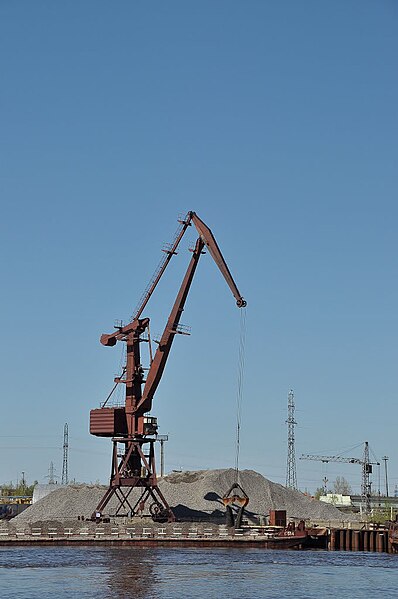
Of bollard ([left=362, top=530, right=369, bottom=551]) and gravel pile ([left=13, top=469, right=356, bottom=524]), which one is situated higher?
gravel pile ([left=13, top=469, right=356, bottom=524])

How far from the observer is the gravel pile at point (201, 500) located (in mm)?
104250

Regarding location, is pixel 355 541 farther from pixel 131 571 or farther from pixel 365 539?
pixel 131 571

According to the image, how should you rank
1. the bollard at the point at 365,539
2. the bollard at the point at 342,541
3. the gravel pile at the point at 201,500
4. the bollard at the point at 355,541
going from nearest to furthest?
the bollard at the point at 365,539 < the bollard at the point at 355,541 < the bollard at the point at 342,541 < the gravel pile at the point at 201,500

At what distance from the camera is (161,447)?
336 ft

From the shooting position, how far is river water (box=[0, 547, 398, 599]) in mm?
50625

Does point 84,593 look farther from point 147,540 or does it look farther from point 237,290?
point 237,290

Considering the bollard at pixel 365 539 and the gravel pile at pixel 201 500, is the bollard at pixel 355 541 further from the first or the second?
the gravel pile at pixel 201 500

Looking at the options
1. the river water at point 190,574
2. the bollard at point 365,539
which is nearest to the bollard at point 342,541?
the bollard at point 365,539

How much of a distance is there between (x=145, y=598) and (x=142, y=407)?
152 feet

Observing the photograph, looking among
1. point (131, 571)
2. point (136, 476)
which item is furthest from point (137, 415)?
point (131, 571)

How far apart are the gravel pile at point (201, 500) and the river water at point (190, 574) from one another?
2713 centimetres

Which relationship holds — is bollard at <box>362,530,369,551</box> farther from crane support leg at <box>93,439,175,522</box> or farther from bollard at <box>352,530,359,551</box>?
crane support leg at <box>93,439,175,522</box>

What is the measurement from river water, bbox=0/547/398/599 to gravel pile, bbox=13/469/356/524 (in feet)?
89.0

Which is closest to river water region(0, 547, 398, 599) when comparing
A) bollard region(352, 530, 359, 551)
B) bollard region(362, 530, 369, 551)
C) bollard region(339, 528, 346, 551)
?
bollard region(362, 530, 369, 551)
